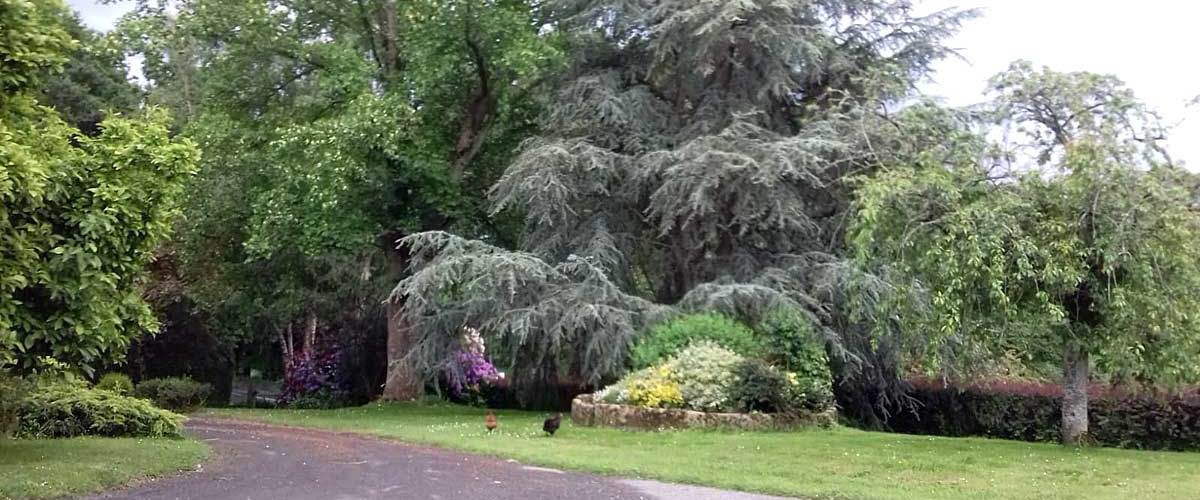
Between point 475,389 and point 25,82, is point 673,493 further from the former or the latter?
point 475,389

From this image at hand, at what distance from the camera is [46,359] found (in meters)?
11.0

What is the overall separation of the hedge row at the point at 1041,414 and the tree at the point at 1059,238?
3.58 m

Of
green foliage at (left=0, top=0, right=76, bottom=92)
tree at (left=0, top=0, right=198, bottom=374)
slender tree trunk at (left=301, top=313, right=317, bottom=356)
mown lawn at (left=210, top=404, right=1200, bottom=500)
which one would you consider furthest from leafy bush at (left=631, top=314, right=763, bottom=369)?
slender tree trunk at (left=301, top=313, right=317, bottom=356)

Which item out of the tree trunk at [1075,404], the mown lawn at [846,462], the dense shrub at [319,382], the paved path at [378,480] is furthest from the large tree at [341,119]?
the tree trunk at [1075,404]

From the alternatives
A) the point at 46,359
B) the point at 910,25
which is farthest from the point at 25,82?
the point at 910,25

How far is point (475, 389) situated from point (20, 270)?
61.6ft

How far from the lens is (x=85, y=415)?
48.6 ft

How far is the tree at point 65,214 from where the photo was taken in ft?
33.4

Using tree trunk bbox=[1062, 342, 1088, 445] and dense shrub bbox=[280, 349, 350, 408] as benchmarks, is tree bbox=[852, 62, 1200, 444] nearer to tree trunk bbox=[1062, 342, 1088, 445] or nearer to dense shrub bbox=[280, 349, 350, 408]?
tree trunk bbox=[1062, 342, 1088, 445]

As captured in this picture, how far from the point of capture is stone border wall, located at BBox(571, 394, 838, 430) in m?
16.9

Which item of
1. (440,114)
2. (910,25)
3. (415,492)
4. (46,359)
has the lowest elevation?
(415,492)

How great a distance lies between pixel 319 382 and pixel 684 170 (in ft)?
48.7

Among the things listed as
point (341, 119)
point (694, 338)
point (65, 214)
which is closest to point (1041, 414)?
point (694, 338)

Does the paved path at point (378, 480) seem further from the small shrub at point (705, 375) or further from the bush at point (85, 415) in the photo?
the small shrub at point (705, 375)
